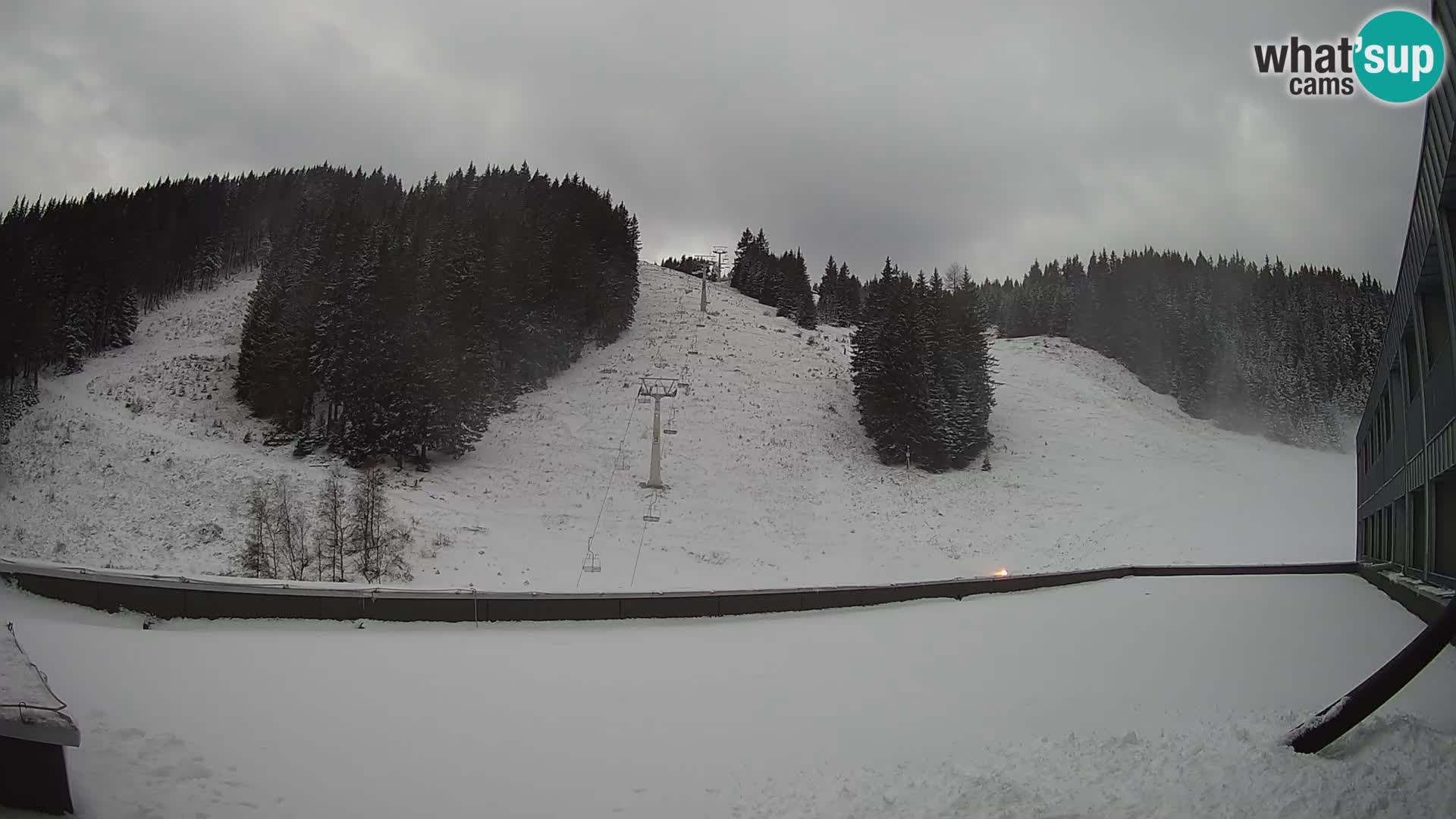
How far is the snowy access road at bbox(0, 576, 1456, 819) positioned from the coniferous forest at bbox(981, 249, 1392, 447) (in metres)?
64.4

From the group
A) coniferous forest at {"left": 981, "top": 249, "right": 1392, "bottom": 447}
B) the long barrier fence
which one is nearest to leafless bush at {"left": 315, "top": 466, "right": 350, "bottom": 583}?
the long barrier fence

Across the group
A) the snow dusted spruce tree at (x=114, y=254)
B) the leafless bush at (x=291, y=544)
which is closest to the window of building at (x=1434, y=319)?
the leafless bush at (x=291, y=544)

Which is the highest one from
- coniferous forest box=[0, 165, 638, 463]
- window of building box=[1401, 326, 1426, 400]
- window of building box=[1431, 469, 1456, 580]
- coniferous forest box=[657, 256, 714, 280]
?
coniferous forest box=[657, 256, 714, 280]

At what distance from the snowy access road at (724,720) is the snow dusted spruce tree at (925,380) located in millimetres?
33038

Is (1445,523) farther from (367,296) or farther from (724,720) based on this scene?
(367,296)

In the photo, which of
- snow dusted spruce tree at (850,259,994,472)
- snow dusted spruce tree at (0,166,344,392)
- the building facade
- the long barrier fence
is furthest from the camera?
snow dusted spruce tree at (850,259,994,472)

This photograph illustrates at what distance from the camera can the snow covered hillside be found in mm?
27844

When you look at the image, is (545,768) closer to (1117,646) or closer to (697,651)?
(697,651)

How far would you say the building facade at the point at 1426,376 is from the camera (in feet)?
34.4

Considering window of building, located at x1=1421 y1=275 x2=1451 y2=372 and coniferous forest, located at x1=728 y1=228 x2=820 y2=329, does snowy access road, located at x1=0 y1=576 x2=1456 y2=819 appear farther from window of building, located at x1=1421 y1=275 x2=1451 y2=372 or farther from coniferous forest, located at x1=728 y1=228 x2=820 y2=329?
coniferous forest, located at x1=728 y1=228 x2=820 y2=329

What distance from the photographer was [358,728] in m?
7.95

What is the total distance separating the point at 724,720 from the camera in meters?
8.81

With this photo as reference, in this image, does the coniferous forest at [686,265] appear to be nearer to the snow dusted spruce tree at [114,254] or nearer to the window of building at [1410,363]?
the snow dusted spruce tree at [114,254]

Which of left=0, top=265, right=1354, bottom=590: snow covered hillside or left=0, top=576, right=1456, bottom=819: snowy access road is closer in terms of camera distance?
left=0, top=576, right=1456, bottom=819: snowy access road
